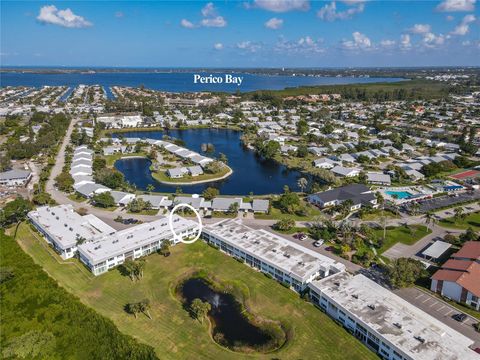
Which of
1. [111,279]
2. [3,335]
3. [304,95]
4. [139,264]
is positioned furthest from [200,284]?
[304,95]

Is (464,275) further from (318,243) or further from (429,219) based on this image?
(318,243)

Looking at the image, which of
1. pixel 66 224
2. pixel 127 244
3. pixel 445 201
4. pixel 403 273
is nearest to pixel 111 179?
pixel 66 224

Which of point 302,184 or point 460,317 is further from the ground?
point 302,184

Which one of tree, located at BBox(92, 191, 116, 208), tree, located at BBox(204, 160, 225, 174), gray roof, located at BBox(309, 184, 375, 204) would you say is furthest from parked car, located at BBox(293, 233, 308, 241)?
tree, located at BBox(204, 160, 225, 174)

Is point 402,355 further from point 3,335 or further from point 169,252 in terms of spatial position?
point 3,335

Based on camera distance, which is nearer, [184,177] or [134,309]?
[134,309]

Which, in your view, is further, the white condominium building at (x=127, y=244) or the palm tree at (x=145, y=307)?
the white condominium building at (x=127, y=244)

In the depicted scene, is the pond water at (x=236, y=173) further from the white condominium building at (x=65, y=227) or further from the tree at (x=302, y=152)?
the white condominium building at (x=65, y=227)

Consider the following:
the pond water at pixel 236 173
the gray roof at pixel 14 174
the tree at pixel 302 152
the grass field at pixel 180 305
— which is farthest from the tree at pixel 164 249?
the tree at pixel 302 152
